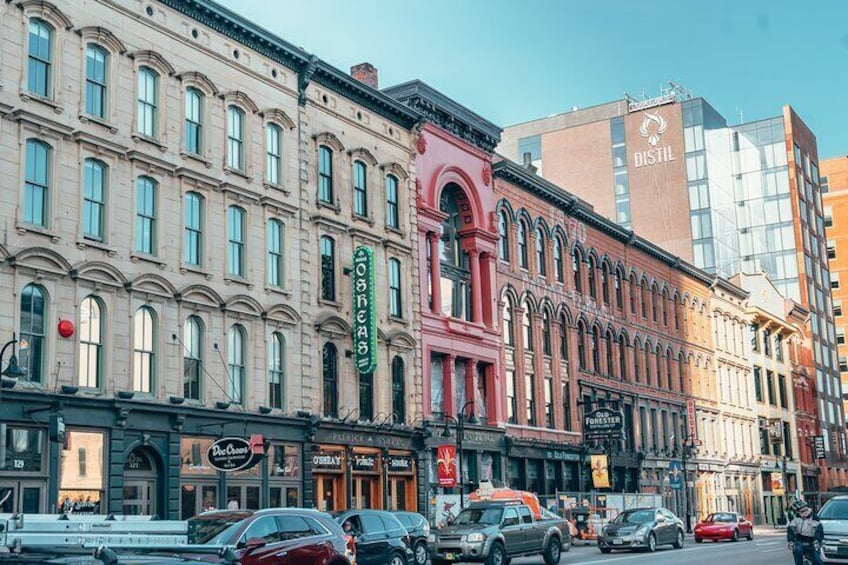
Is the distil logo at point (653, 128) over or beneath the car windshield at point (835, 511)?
over

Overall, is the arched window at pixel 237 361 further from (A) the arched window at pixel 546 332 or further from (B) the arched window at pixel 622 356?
(B) the arched window at pixel 622 356

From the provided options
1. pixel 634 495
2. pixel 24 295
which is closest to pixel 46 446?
pixel 24 295

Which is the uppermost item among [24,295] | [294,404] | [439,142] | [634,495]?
[439,142]

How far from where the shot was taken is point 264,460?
109 feet

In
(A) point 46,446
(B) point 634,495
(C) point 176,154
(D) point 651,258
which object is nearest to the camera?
(A) point 46,446

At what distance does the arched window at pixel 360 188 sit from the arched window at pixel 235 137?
19.9ft

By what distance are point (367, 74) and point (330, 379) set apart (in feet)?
45.0

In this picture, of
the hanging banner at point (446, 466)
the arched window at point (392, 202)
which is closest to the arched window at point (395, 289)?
the arched window at point (392, 202)

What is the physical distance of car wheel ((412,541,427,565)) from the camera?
87.2ft

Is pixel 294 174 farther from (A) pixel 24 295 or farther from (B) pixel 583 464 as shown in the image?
(B) pixel 583 464

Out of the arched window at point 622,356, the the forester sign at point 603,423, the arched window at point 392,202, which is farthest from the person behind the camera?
the arched window at point 622,356

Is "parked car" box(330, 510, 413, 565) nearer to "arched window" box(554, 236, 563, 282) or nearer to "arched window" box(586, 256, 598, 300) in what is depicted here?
"arched window" box(554, 236, 563, 282)

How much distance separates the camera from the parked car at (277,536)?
1659cm

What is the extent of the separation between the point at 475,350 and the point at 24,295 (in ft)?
73.2
